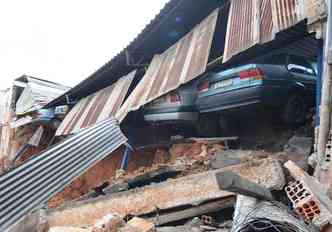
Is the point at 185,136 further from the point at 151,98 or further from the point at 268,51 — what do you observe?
the point at 268,51

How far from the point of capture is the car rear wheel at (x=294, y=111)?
19.3 feet

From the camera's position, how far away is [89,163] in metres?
5.53

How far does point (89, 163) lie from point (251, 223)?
3.31m

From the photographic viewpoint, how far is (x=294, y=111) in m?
6.01

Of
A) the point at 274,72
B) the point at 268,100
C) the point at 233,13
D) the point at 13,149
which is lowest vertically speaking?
the point at 13,149

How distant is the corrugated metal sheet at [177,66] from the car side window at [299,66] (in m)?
1.60

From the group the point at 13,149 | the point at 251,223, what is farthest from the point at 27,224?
the point at 13,149

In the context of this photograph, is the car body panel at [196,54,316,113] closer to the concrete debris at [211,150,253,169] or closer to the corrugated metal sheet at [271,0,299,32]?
the concrete debris at [211,150,253,169]

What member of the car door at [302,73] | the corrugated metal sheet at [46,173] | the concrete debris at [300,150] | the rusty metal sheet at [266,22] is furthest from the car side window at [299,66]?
the corrugated metal sheet at [46,173]

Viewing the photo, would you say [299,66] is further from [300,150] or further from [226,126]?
[300,150]

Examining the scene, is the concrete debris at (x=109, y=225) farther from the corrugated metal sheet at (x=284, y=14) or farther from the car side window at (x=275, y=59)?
the car side window at (x=275, y=59)

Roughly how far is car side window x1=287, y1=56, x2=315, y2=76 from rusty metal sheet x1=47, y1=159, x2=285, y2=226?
9.31 ft

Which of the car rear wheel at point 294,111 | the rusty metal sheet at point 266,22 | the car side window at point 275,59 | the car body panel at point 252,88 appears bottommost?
the car rear wheel at point 294,111

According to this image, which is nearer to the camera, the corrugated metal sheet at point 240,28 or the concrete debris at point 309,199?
the concrete debris at point 309,199
